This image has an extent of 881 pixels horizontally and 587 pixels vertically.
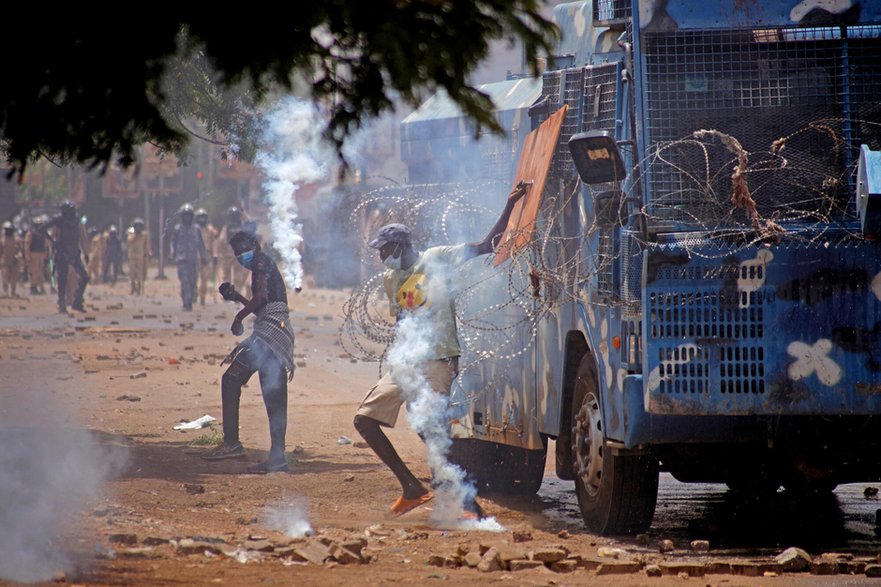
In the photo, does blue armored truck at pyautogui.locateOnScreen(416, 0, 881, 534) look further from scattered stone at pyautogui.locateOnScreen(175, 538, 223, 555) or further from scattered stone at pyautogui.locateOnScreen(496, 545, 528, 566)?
scattered stone at pyautogui.locateOnScreen(175, 538, 223, 555)

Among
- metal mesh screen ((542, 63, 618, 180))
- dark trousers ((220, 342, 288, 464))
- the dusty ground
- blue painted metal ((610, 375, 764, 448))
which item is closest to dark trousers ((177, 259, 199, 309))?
the dusty ground

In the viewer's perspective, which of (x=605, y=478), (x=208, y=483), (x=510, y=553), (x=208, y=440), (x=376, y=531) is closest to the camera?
→ (x=510, y=553)

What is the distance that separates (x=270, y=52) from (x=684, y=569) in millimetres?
3298

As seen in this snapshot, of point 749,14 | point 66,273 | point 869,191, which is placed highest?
point 749,14

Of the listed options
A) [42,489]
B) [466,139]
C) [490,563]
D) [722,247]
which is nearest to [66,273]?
[466,139]

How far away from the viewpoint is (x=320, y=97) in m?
5.82

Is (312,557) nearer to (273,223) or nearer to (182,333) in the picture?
(273,223)

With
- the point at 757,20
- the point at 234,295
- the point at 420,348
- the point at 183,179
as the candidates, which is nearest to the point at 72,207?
the point at 234,295

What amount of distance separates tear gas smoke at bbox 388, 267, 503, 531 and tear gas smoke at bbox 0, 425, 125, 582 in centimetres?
209

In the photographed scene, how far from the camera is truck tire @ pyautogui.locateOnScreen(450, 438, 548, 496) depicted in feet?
33.5

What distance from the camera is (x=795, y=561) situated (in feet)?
23.1

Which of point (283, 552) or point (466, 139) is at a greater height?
point (466, 139)

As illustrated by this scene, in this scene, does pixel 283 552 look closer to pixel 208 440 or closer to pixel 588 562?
pixel 588 562

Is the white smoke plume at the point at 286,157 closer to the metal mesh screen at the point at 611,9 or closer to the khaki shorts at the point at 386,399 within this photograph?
the khaki shorts at the point at 386,399
